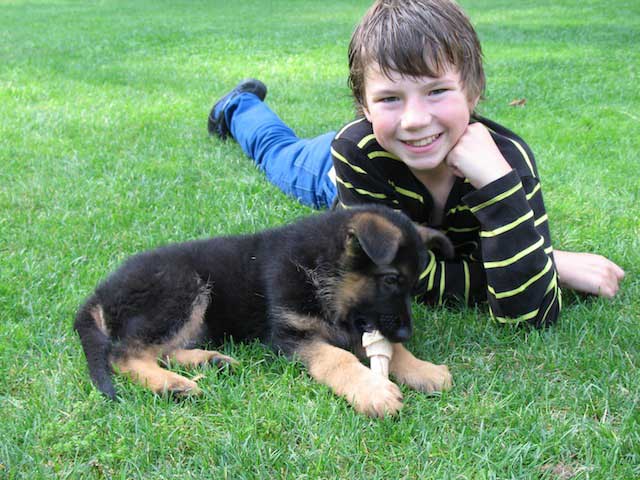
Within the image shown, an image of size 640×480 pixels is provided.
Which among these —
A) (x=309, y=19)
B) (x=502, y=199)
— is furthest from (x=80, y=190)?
(x=309, y=19)

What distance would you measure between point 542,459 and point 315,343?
1108mm

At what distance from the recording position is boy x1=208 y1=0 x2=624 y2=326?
11.1 feet

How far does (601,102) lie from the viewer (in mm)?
8750

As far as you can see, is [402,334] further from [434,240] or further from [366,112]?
[366,112]

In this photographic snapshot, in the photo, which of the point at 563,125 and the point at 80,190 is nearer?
the point at 80,190

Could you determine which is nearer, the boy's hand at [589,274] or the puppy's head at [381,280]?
the puppy's head at [381,280]

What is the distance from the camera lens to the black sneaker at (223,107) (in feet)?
22.7

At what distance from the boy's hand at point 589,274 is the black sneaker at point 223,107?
390 cm

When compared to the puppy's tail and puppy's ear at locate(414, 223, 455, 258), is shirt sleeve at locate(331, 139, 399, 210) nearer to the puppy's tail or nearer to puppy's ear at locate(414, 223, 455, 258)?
puppy's ear at locate(414, 223, 455, 258)

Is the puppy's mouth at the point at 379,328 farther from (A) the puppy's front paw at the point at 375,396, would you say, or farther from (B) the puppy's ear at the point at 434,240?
(B) the puppy's ear at the point at 434,240

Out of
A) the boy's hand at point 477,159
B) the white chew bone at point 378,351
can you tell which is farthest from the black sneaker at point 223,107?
the white chew bone at point 378,351

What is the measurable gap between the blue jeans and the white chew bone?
7.41ft

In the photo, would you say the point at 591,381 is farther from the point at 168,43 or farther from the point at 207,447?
the point at 168,43

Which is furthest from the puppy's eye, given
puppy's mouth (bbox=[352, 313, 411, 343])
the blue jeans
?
the blue jeans
